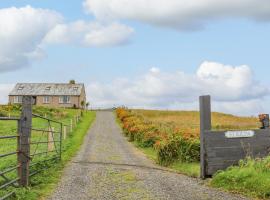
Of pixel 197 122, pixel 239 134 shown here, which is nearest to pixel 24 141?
pixel 239 134

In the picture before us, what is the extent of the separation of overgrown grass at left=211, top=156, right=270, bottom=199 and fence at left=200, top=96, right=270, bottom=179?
78cm

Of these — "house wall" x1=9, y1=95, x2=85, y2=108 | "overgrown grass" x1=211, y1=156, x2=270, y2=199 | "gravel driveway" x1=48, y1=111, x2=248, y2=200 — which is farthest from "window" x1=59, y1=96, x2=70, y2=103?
"overgrown grass" x1=211, y1=156, x2=270, y2=199

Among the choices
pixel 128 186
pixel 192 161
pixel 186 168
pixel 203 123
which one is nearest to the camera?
pixel 128 186

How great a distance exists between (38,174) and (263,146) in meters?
7.91

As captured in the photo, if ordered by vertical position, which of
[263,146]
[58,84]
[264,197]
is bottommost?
[264,197]

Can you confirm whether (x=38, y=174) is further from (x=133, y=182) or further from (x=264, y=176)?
(x=264, y=176)

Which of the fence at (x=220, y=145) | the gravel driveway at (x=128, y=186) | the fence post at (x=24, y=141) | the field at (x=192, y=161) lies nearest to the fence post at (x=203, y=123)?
the fence at (x=220, y=145)

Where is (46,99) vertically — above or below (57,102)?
above

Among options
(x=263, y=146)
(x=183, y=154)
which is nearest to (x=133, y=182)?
(x=263, y=146)

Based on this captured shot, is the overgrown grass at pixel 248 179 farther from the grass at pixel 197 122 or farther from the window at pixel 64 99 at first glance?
the window at pixel 64 99

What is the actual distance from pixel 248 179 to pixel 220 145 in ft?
8.47

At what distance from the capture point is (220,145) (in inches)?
626

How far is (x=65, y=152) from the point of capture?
25.5 meters

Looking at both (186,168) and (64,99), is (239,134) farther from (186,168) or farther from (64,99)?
(64,99)
